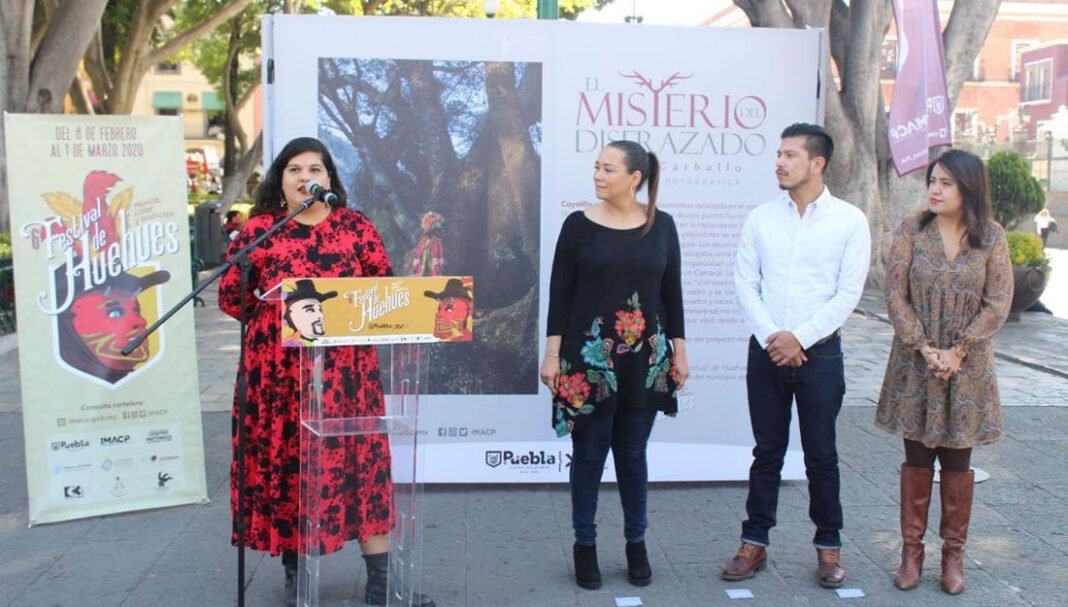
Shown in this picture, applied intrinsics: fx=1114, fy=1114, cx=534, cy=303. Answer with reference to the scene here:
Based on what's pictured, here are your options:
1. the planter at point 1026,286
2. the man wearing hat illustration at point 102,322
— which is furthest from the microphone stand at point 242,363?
the planter at point 1026,286

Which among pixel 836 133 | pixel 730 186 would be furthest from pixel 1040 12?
pixel 730 186

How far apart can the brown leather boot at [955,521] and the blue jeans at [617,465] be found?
124 cm

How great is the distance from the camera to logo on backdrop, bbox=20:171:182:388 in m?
5.37

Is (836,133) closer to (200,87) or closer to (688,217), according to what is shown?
(688,217)

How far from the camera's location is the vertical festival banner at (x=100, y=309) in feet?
17.5

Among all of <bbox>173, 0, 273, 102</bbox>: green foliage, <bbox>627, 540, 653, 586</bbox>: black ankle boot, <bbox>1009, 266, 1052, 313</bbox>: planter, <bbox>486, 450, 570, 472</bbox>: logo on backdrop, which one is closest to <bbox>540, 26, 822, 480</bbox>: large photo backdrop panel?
<bbox>486, 450, 570, 472</bbox>: logo on backdrop

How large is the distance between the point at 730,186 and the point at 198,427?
10.00ft

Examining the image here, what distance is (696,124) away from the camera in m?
5.82

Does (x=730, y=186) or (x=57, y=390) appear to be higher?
(x=730, y=186)

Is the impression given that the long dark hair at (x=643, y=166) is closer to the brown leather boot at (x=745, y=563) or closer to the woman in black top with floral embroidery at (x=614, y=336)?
the woman in black top with floral embroidery at (x=614, y=336)

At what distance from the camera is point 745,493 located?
608 centimetres

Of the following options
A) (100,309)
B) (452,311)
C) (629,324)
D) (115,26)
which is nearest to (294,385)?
(452,311)

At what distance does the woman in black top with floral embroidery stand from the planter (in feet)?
34.6

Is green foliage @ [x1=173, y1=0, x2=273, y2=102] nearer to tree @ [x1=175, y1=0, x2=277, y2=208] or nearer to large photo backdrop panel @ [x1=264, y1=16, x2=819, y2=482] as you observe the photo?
tree @ [x1=175, y1=0, x2=277, y2=208]
